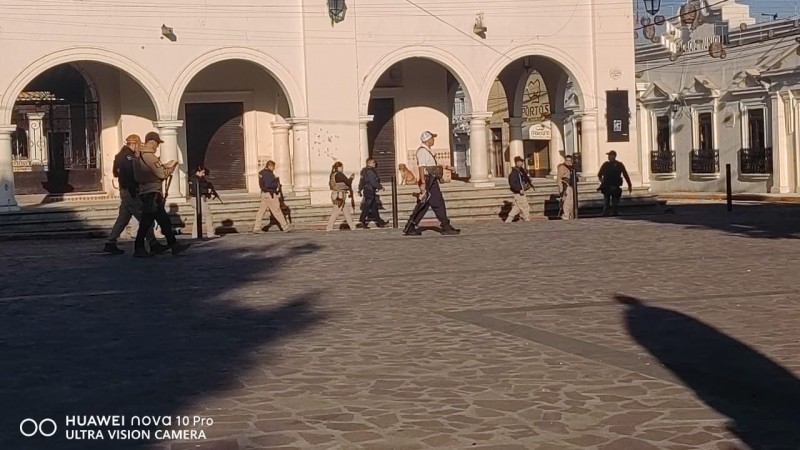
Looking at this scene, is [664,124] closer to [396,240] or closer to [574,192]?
[574,192]

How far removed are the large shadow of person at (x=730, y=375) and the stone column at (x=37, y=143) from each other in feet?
65.0

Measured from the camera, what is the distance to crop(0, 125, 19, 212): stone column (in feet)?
76.5

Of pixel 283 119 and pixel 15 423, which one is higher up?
pixel 283 119

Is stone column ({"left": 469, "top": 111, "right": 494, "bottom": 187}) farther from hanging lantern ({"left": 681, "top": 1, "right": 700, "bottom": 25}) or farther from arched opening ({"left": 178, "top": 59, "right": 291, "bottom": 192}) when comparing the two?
hanging lantern ({"left": 681, "top": 1, "right": 700, "bottom": 25})

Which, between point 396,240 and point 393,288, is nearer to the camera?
point 393,288

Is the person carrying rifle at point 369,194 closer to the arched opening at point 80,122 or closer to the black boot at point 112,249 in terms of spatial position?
the arched opening at point 80,122

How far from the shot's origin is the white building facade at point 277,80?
24.2 meters

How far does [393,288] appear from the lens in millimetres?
11961

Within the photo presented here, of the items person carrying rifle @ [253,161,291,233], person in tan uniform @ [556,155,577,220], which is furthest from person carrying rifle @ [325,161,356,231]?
person in tan uniform @ [556,155,577,220]

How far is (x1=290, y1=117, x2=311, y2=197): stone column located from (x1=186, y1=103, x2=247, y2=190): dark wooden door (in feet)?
7.54

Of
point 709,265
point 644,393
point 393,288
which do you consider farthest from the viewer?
point 709,265

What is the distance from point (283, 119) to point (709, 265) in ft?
51.6

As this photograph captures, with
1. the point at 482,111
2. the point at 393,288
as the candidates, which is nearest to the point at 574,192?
the point at 482,111

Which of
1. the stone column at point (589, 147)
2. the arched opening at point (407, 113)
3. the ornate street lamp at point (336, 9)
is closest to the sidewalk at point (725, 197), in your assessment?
the stone column at point (589, 147)
